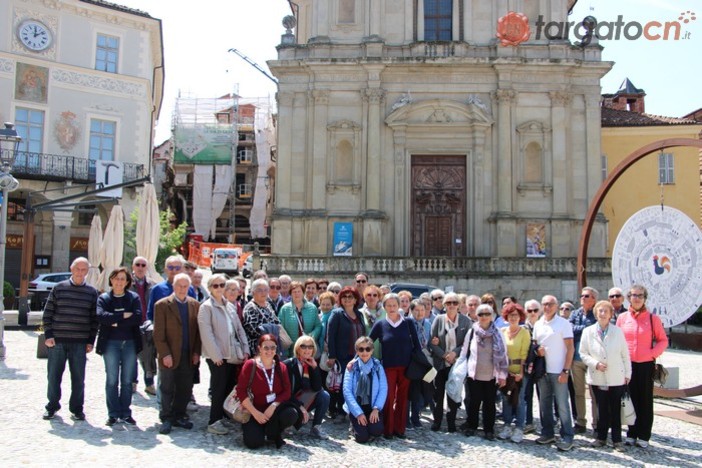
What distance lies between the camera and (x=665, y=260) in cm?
1133

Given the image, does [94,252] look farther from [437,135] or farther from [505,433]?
[437,135]

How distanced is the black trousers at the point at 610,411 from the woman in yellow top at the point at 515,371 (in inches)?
37.1

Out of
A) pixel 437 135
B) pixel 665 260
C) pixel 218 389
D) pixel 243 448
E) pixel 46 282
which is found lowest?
pixel 243 448

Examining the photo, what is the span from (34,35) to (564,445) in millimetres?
30198

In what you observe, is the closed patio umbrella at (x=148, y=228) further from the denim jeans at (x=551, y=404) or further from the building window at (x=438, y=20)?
the building window at (x=438, y=20)

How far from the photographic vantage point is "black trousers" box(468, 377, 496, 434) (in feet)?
28.4

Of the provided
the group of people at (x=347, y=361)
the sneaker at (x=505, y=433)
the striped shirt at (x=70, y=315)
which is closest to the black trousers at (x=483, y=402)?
the group of people at (x=347, y=361)

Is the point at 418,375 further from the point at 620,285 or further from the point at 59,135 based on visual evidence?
the point at 59,135

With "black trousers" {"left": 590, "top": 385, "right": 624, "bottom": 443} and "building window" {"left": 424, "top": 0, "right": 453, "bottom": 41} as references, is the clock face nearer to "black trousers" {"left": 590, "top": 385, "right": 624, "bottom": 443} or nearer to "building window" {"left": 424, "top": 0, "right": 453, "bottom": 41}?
"building window" {"left": 424, "top": 0, "right": 453, "bottom": 41}

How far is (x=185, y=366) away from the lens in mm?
8445

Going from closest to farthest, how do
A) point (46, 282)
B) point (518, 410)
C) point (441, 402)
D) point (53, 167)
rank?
point (518, 410) → point (441, 402) → point (46, 282) → point (53, 167)

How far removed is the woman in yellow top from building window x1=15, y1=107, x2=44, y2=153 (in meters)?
26.9

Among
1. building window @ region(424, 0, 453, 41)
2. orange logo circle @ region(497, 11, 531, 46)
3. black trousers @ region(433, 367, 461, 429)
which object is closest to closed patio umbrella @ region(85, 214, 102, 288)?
black trousers @ region(433, 367, 461, 429)

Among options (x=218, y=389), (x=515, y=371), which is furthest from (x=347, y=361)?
(x=515, y=371)
